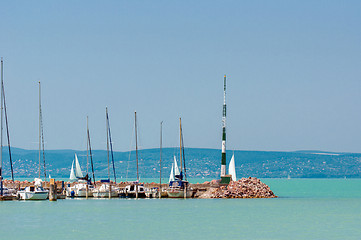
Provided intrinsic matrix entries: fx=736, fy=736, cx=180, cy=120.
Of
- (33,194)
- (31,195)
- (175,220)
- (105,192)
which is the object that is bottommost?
(175,220)

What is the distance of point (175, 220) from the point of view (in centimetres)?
7319

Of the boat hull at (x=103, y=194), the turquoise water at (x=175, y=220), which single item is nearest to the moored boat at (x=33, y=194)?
the turquoise water at (x=175, y=220)

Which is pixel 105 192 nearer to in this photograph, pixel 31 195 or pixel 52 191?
pixel 52 191

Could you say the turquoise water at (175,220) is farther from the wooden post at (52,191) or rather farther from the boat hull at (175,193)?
the boat hull at (175,193)

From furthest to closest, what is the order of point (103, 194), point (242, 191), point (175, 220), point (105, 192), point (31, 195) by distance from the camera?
1. point (242, 191)
2. point (103, 194)
3. point (105, 192)
4. point (31, 195)
5. point (175, 220)

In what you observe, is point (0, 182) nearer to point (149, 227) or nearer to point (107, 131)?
point (107, 131)

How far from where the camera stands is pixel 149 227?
6594 centimetres

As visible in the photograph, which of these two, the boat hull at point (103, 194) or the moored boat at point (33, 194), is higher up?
the moored boat at point (33, 194)

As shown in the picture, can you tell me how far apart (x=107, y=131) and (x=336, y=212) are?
48.1m

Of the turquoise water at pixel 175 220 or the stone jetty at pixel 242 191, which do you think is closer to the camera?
the turquoise water at pixel 175 220

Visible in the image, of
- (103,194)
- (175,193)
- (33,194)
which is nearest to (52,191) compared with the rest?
(33,194)

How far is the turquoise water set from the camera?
60.2 meters

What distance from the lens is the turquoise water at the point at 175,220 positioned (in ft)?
197

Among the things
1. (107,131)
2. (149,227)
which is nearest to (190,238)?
(149,227)
